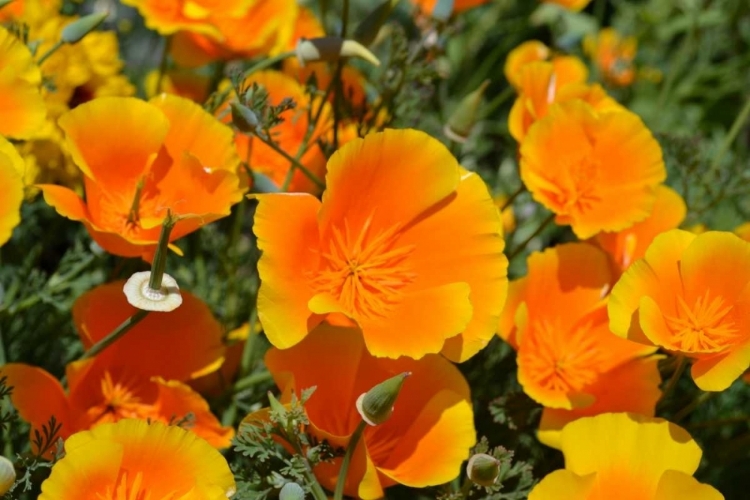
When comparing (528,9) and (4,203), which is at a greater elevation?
(4,203)

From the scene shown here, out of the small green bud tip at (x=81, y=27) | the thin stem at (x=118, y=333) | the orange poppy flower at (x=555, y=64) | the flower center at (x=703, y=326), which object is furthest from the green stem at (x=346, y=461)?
the orange poppy flower at (x=555, y=64)

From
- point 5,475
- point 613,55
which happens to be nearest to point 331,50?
point 5,475

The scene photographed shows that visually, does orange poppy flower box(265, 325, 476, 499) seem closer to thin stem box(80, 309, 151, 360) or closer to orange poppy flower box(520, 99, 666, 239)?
thin stem box(80, 309, 151, 360)

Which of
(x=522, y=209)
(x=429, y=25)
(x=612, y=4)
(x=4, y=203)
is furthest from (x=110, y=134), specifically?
(x=612, y=4)

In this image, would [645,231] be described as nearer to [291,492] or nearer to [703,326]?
[703,326]

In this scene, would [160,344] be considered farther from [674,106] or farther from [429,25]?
[674,106]

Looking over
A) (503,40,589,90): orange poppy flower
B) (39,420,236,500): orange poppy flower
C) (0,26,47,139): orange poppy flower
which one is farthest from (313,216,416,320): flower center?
(503,40,589,90): orange poppy flower

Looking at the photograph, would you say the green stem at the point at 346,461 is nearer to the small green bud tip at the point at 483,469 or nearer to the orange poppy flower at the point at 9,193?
the small green bud tip at the point at 483,469
